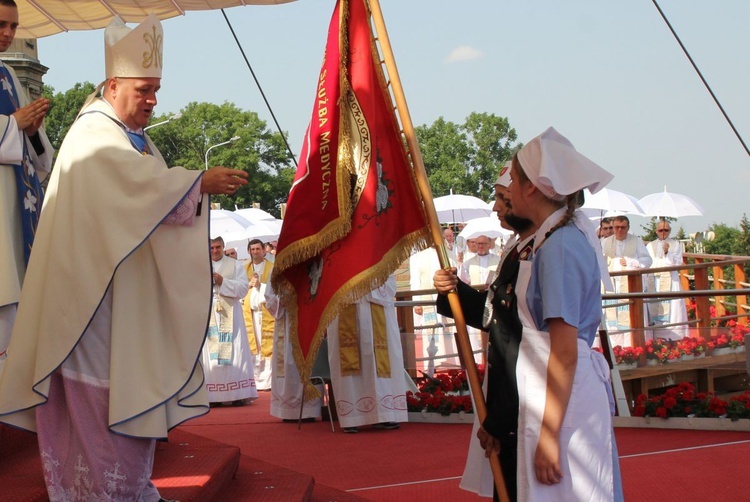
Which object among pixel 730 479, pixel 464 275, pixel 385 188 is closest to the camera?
pixel 385 188

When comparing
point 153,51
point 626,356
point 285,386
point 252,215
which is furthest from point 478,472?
point 252,215

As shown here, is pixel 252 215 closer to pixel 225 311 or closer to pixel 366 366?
pixel 225 311

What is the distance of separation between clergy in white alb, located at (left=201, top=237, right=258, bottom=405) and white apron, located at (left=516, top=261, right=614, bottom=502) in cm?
900

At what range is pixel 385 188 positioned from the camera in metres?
5.00

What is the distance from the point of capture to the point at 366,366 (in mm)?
9156

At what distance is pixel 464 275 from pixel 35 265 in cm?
1178

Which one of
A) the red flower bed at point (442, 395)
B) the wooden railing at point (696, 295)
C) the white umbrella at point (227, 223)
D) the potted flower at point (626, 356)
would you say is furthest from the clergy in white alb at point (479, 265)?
the potted flower at point (626, 356)

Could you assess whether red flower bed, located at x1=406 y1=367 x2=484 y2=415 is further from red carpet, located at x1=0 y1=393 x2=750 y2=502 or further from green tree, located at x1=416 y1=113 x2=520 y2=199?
green tree, located at x1=416 y1=113 x2=520 y2=199

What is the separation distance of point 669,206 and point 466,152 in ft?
238

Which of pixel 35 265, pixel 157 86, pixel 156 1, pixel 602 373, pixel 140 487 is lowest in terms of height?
pixel 140 487

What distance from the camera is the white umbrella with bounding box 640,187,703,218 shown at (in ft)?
58.9

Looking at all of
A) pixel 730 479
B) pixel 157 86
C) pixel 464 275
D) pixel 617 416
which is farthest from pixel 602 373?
pixel 464 275

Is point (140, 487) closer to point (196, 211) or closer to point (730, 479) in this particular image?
point (196, 211)

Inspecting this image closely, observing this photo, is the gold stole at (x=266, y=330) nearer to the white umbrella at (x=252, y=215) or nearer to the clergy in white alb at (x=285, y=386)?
the clergy in white alb at (x=285, y=386)
